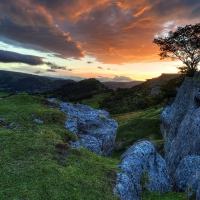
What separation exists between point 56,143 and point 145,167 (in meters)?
8.10

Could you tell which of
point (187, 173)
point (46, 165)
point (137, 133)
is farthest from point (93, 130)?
point (137, 133)

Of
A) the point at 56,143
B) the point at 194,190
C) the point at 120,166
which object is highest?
the point at 56,143

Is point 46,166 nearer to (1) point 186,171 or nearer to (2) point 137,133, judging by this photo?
(1) point 186,171

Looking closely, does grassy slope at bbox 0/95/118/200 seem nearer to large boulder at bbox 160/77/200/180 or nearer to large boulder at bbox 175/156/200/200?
large boulder at bbox 175/156/200/200

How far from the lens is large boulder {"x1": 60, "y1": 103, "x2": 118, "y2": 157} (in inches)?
833

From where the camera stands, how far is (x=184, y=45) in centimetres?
5322

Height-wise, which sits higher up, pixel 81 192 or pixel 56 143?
pixel 56 143

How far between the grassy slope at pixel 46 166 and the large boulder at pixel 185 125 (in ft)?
35.7

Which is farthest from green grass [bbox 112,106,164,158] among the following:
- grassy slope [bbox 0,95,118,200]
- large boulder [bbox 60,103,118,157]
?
grassy slope [bbox 0,95,118,200]

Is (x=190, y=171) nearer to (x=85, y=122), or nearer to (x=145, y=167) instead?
(x=145, y=167)

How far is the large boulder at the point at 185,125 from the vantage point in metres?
24.0

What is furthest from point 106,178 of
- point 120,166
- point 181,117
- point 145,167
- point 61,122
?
point 181,117

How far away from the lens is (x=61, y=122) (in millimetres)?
22188

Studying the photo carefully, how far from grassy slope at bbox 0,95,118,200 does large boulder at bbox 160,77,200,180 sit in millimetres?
10883
